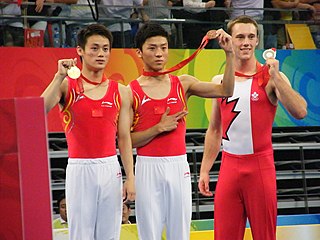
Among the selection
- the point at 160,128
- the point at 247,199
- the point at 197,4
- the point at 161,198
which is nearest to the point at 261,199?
the point at 247,199

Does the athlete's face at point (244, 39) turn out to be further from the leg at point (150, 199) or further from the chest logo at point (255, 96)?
the leg at point (150, 199)

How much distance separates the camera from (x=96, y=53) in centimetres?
565

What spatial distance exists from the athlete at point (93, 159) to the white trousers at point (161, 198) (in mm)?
124

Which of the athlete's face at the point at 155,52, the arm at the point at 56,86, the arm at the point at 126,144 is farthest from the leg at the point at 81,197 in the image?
the athlete's face at the point at 155,52

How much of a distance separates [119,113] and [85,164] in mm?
434

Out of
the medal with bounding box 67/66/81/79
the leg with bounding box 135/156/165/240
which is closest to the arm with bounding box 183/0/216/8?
the leg with bounding box 135/156/165/240

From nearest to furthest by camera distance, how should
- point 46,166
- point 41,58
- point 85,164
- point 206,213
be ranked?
point 46,166 → point 85,164 → point 41,58 → point 206,213

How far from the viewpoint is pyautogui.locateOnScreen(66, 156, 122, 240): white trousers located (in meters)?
5.47

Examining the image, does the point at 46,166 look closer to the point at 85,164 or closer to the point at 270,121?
the point at 85,164

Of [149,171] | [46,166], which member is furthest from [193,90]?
[46,166]

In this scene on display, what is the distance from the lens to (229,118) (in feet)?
18.9

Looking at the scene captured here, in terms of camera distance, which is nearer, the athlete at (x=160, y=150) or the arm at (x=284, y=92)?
the arm at (x=284, y=92)

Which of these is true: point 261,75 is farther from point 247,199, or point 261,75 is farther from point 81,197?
point 81,197

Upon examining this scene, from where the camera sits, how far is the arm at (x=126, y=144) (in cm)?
545
